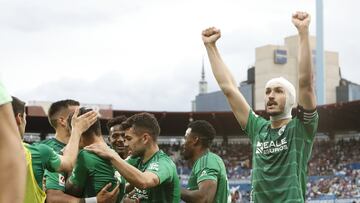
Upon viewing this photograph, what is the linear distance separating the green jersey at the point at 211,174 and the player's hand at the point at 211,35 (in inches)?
47.7

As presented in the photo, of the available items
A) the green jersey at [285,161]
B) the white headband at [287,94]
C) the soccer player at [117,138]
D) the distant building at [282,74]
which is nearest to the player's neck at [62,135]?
the soccer player at [117,138]

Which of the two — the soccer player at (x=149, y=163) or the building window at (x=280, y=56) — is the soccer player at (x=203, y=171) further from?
the building window at (x=280, y=56)

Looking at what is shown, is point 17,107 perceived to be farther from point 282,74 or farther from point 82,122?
point 282,74

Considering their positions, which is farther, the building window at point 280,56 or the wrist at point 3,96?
the building window at point 280,56

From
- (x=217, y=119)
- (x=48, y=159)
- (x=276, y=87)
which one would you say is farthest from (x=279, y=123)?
(x=217, y=119)

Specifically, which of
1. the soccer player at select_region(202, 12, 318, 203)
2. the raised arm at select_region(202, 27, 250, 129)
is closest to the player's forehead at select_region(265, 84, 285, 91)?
the soccer player at select_region(202, 12, 318, 203)

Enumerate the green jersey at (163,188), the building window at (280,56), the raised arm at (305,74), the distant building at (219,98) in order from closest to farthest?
the raised arm at (305,74)
the green jersey at (163,188)
the building window at (280,56)
the distant building at (219,98)

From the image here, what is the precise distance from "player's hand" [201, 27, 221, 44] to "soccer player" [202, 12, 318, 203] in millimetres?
852

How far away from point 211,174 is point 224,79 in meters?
0.99

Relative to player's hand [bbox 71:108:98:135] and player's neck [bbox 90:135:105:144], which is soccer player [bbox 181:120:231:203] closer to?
player's neck [bbox 90:135:105:144]

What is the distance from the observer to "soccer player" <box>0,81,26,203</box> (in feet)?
7.71


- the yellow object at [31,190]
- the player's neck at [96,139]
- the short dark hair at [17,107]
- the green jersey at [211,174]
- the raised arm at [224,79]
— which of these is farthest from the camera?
the green jersey at [211,174]

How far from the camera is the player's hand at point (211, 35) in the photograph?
543 cm

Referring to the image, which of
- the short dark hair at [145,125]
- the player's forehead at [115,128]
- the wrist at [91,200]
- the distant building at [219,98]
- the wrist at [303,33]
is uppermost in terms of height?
the distant building at [219,98]
